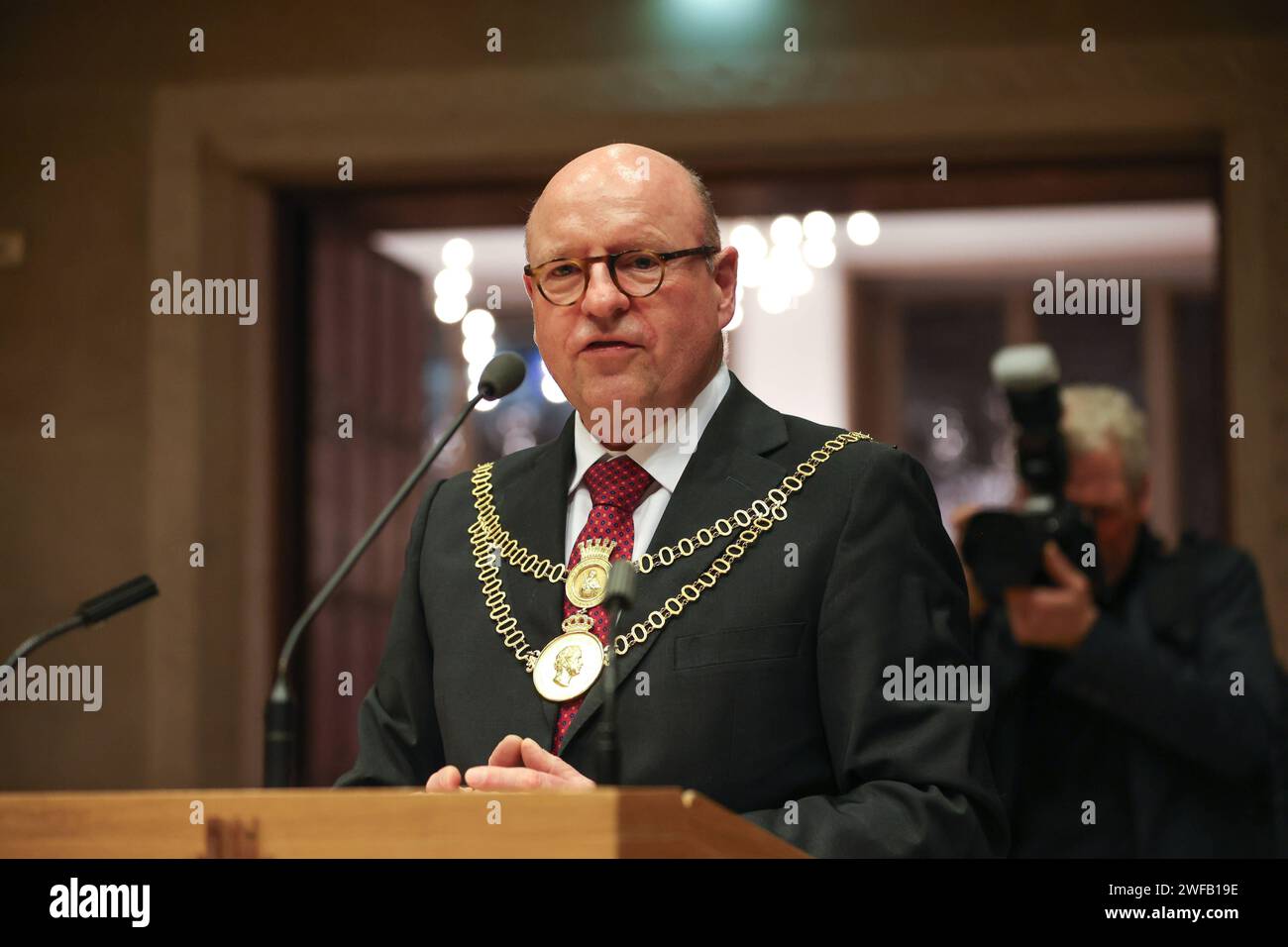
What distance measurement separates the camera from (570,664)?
2.03 m

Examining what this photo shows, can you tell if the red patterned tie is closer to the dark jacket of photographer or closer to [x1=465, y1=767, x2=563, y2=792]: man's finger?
[x1=465, y1=767, x2=563, y2=792]: man's finger

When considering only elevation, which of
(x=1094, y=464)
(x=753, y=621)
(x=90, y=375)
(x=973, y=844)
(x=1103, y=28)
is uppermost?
(x=1103, y=28)

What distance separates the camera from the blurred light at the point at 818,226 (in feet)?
21.2

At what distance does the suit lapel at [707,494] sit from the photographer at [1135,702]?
89 centimetres

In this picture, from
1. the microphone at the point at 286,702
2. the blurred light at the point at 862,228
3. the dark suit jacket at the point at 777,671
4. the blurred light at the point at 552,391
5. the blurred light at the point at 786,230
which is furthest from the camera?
the blurred light at the point at 862,228

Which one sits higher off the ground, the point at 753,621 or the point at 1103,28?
the point at 1103,28

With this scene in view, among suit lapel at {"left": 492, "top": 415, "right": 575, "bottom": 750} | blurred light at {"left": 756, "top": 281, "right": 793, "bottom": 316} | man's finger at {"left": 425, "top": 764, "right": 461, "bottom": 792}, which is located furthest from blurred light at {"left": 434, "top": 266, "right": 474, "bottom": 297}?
man's finger at {"left": 425, "top": 764, "right": 461, "bottom": 792}

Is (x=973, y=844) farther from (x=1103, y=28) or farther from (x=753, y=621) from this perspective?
(x=1103, y=28)

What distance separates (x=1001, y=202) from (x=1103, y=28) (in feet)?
2.20

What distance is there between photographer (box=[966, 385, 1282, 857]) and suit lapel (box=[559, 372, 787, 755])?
89cm

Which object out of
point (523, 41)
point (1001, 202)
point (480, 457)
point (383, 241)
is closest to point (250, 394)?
point (523, 41)

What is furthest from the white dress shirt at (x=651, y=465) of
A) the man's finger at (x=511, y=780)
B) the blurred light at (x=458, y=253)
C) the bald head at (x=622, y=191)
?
the blurred light at (x=458, y=253)

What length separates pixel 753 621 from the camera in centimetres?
201

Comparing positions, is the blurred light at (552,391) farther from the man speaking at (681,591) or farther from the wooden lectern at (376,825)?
the wooden lectern at (376,825)
